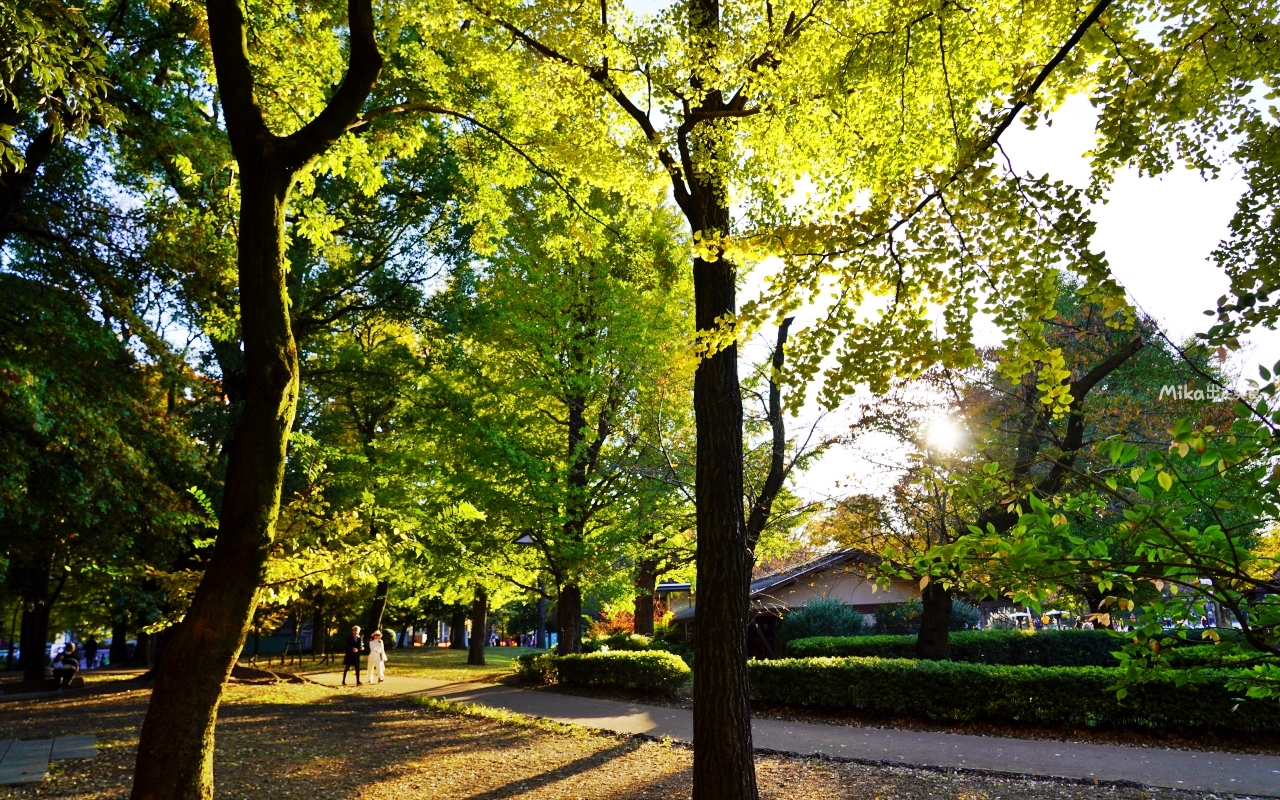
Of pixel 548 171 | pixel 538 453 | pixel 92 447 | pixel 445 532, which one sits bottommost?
pixel 445 532

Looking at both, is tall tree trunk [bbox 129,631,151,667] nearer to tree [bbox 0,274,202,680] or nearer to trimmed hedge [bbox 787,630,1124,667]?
tree [bbox 0,274,202,680]

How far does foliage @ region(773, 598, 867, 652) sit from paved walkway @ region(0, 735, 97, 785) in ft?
52.0

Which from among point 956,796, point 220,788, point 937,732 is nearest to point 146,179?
point 220,788

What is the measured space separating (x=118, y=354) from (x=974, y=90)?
1091 centimetres

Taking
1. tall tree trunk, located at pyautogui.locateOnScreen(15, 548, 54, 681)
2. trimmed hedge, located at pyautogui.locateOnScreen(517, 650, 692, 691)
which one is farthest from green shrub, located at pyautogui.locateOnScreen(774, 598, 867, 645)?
tall tree trunk, located at pyautogui.locateOnScreen(15, 548, 54, 681)

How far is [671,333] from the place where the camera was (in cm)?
1596

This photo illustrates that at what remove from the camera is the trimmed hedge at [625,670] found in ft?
49.9

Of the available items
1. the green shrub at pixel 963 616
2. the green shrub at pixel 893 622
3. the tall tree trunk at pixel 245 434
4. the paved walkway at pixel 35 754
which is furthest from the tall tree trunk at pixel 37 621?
the green shrub at pixel 963 616

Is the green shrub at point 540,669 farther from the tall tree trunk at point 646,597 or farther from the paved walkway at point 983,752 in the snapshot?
the paved walkway at point 983,752

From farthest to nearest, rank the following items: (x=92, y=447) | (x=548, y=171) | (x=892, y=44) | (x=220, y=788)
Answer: (x=92, y=447), (x=548, y=171), (x=220, y=788), (x=892, y=44)

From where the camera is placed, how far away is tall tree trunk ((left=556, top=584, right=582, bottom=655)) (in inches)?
704

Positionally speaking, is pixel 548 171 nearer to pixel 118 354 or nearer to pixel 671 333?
pixel 118 354

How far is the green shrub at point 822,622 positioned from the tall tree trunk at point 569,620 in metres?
6.22

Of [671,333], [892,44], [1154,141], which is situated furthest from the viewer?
[671,333]
